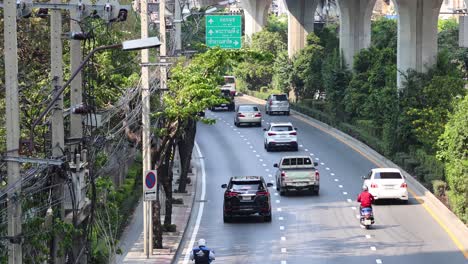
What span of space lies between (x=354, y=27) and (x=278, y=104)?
7390mm

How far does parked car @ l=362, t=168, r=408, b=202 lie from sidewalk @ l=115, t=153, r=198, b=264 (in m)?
6.65

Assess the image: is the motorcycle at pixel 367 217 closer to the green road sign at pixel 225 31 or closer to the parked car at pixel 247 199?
the parked car at pixel 247 199

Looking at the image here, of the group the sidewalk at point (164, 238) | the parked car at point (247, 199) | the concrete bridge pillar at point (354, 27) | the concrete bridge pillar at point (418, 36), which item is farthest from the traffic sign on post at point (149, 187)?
the concrete bridge pillar at point (354, 27)

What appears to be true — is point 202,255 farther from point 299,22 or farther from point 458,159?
point 299,22

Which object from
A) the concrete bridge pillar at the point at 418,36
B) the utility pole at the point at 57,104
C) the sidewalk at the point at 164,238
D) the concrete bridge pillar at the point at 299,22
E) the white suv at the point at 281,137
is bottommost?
the sidewalk at the point at 164,238

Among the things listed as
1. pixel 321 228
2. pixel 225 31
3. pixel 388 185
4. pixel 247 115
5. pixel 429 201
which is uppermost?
pixel 225 31

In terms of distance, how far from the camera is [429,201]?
41.8 m

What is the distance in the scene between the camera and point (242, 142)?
63.1 metres

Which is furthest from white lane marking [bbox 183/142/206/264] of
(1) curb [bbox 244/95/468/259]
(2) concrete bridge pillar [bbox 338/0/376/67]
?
(2) concrete bridge pillar [bbox 338/0/376/67]

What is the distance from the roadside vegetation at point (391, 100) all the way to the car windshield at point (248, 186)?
4847 millimetres

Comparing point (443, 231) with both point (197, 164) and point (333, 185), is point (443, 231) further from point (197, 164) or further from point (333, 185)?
point (197, 164)

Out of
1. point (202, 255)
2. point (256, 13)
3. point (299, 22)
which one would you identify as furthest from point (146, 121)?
point (256, 13)

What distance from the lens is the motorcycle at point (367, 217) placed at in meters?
36.1

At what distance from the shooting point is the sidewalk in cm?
3147
